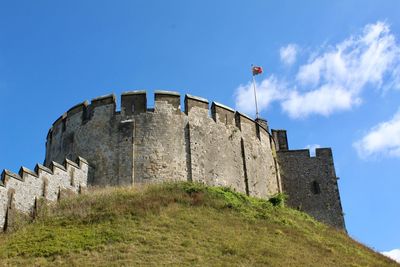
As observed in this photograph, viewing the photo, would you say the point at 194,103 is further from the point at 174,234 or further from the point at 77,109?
the point at 174,234

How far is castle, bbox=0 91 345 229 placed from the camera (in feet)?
93.6

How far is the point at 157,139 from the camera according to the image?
29.3m

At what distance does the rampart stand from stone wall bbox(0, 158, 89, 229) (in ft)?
6.00

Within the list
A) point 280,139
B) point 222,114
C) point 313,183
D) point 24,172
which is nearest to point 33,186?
point 24,172

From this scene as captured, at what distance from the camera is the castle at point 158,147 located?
1123 inches

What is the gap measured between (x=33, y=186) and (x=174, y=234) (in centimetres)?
731

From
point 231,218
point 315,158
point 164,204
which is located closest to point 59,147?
point 164,204

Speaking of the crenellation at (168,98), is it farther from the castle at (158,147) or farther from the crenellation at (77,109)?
the crenellation at (77,109)

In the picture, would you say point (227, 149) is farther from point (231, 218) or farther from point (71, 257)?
point (71, 257)

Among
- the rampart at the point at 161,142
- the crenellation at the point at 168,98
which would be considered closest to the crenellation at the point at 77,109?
the rampart at the point at 161,142

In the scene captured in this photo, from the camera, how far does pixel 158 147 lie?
29094 mm

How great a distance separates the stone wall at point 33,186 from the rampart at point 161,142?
183cm

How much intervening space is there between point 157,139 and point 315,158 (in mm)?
11708

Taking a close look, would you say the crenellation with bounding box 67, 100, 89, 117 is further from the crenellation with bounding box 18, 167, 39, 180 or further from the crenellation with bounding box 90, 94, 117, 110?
the crenellation with bounding box 18, 167, 39, 180
